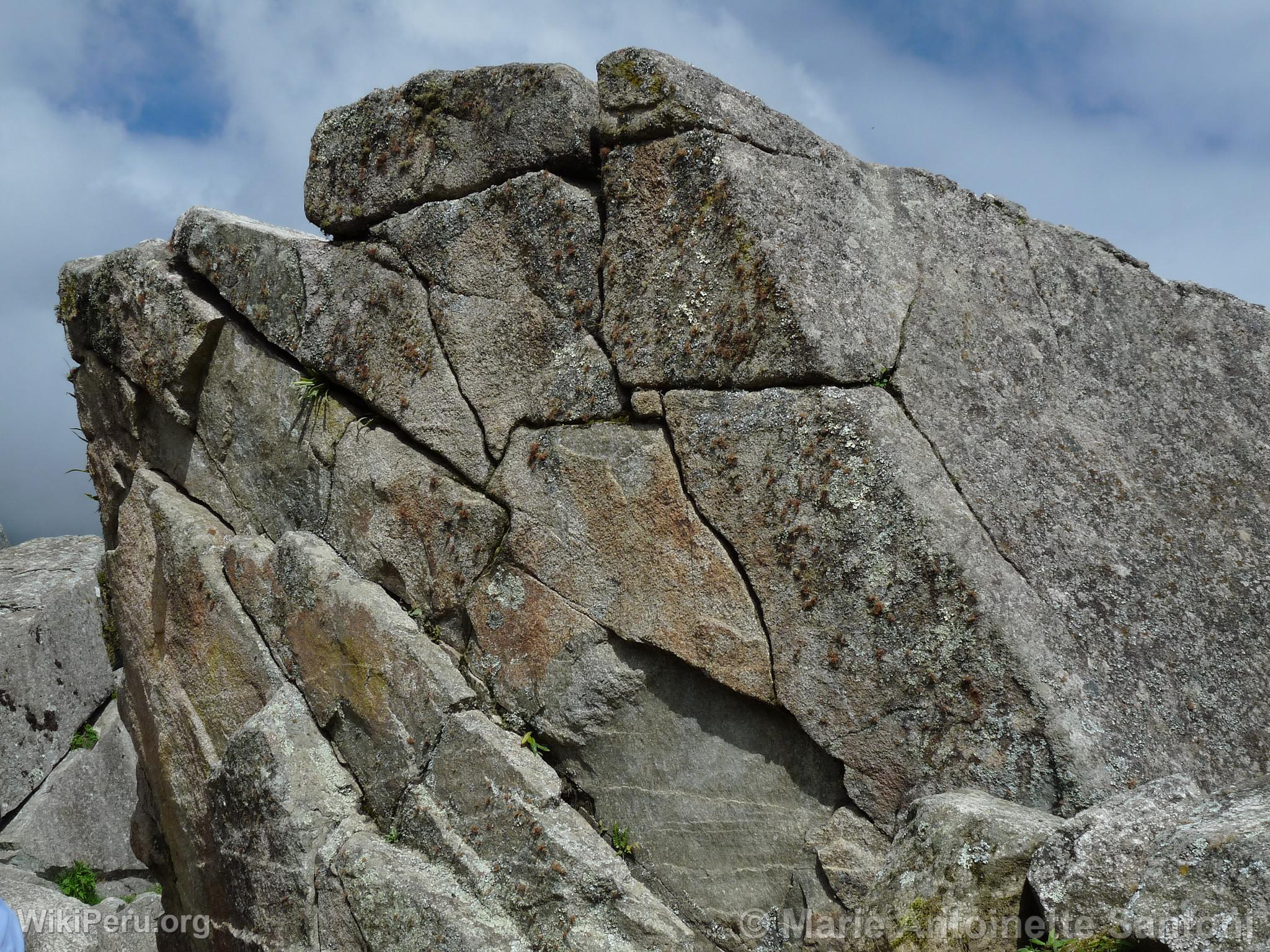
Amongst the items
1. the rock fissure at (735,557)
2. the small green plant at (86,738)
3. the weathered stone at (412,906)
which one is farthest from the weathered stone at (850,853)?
the small green plant at (86,738)

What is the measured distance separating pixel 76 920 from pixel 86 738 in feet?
8.79

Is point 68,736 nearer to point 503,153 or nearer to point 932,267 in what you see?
point 503,153

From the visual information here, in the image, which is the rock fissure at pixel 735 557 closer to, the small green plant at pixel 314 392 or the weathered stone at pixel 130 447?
the small green plant at pixel 314 392

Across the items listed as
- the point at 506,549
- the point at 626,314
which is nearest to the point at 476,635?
the point at 506,549

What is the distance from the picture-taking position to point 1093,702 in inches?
170

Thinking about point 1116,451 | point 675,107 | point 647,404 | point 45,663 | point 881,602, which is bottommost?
point 45,663

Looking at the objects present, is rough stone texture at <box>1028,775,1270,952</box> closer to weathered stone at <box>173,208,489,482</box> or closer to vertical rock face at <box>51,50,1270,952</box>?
vertical rock face at <box>51,50,1270,952</box>

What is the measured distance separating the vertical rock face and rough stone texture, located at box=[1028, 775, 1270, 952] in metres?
0.03

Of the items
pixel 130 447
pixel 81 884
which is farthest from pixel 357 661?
pixel 81 884

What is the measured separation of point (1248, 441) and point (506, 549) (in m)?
3.88

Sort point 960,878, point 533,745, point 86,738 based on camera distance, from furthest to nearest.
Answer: point 86,738, point 533,745, point 960,878

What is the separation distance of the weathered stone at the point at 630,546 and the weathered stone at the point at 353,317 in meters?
0.45

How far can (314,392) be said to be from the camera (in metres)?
6.23

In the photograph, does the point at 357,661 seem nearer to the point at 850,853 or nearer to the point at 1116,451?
the point at 850,853
